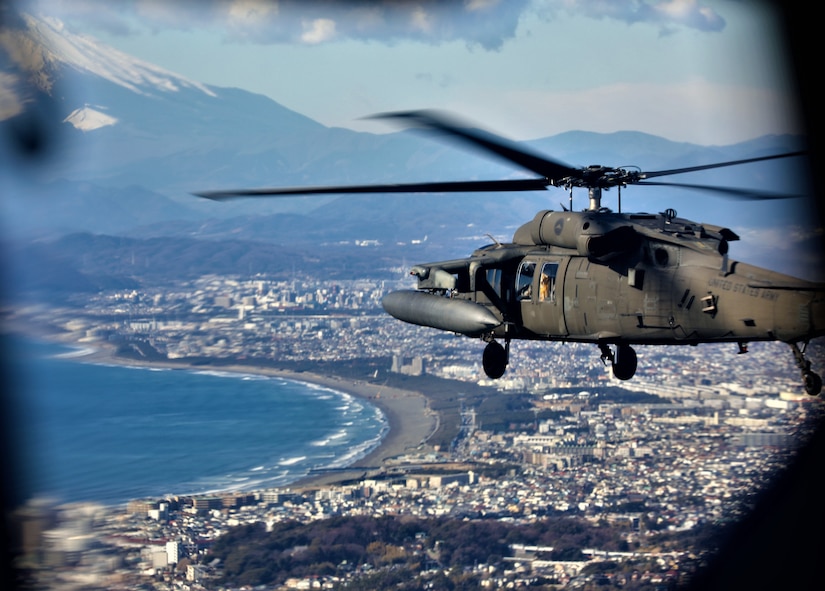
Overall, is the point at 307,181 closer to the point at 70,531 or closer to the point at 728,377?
the point at 728,377

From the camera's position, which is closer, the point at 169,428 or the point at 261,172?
the point at 169,428

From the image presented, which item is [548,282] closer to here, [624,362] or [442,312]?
[442,312]

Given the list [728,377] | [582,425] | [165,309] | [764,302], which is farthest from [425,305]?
[165,309]

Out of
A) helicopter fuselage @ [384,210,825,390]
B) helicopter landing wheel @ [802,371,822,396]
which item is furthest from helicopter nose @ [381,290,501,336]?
helicopter landing wheel @ [802,371,822,396]

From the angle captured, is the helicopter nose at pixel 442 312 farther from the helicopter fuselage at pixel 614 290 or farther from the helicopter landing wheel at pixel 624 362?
the helicopter landing wheel at pixel 624 362

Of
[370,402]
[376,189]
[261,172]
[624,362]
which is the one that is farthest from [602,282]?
[261,172]
